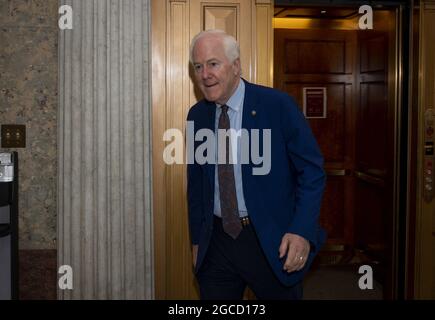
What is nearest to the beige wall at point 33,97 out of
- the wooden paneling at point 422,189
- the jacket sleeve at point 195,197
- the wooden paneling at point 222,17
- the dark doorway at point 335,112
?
the wooden paneling at point 222,17

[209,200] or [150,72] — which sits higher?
[150,72]

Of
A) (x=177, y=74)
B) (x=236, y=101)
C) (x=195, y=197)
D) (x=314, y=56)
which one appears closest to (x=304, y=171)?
(x=236, y=101)

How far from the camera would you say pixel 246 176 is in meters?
2.07

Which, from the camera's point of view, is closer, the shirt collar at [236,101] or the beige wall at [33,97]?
the shirt collar at [236,101]

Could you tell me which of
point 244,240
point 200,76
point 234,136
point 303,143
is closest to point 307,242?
point 244,240

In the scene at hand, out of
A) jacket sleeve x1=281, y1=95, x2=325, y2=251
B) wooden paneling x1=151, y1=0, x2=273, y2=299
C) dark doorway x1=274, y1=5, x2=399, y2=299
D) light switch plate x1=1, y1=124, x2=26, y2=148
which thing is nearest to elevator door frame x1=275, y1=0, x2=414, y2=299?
wooden paneling x1=151, y1=0, x2=273, y2=299

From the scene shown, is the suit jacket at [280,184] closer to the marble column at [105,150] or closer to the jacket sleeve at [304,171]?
the jacket sleeve at [304,171]

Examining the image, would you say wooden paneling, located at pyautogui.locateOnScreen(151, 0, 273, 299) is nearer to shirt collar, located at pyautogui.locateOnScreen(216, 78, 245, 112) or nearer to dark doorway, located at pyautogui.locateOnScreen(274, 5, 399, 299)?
shirt collar, located at pyautogui.locateOnScreen(216, 78, 245, 112)

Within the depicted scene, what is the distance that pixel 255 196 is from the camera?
205cm

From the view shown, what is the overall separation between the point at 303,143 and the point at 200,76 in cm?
48

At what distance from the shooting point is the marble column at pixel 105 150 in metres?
2.76

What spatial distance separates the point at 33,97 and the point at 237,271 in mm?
1484
